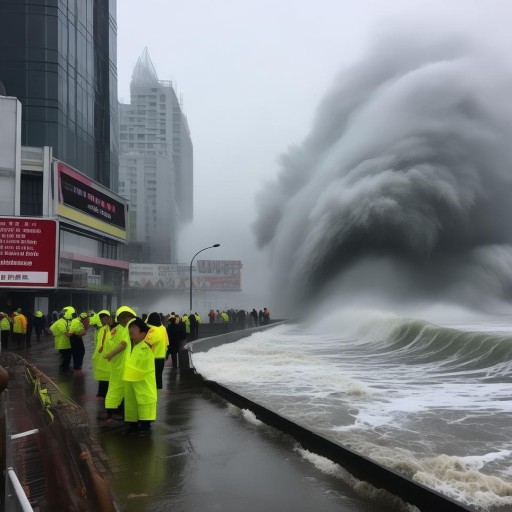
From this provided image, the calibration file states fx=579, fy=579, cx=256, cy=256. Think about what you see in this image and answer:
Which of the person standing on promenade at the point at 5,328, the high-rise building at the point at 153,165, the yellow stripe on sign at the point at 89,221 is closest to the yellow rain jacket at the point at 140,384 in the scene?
the person standing on promenade at the point at 5,328

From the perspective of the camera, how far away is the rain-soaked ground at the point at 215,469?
444 centimetres

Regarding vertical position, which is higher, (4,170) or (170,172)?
(170,172)

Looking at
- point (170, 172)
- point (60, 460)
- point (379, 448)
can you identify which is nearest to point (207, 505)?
point (60, 460)

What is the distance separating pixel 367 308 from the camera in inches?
1610

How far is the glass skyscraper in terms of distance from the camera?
130ft

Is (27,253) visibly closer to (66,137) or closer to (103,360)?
(103,360)

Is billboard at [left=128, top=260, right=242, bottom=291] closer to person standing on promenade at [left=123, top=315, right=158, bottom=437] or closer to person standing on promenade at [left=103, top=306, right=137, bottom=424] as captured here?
person standing on promenade at [left=103, top=306, right=137, bottom=424]

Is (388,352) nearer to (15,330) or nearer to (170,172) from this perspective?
(15,330)

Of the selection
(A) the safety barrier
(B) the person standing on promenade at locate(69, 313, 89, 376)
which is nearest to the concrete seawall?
(A) the safety barrier

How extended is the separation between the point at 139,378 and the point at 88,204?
35.9 m

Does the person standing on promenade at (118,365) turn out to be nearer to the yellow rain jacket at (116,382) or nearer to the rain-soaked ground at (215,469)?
the yellow rain jacket at (116,382)

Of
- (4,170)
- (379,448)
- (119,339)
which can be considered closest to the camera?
(379,448)

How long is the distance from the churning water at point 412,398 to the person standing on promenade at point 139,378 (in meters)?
1.87

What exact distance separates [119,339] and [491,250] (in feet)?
131
